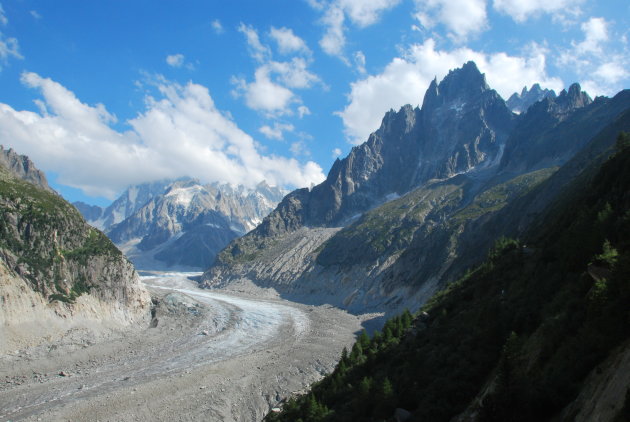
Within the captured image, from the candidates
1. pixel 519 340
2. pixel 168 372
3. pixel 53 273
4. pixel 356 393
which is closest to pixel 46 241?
pixel 53 273

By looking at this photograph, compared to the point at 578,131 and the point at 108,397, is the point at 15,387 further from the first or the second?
the point at 578,131

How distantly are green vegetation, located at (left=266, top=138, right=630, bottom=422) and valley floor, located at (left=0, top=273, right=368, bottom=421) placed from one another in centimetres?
1457

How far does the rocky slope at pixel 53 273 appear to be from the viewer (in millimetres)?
59906

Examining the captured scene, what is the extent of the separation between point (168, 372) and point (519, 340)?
50.1 meters

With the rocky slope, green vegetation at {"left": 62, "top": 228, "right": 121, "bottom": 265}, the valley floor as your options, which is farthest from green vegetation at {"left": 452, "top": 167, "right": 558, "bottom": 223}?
green vegetation at {"left": 62, "top": 228, "right": 121, "bottom": 265}

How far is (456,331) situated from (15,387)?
51536 mm

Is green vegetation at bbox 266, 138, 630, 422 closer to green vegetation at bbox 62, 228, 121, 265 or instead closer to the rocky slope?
the rocky slope

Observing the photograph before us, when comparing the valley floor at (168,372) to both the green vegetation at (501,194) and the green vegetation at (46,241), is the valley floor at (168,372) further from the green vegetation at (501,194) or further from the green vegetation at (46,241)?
the green vegetation at (501,194)

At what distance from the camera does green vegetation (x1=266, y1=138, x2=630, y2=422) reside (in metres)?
12.7

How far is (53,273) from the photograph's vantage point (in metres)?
69.1

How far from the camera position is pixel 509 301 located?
84.6 feet

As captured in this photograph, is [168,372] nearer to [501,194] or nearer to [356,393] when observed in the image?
[356,393]

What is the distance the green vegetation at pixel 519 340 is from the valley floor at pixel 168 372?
14.6 meters

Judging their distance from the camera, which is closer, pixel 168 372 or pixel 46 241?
pixel 168 372
